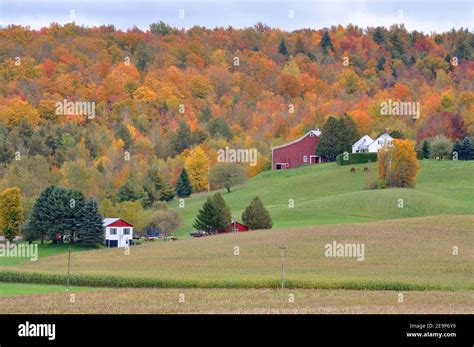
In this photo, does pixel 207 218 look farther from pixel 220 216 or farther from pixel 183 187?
pixel 183 187

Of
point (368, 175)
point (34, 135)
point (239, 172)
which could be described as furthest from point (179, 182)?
point (34, 135)

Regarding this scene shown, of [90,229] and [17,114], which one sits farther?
[17,114]

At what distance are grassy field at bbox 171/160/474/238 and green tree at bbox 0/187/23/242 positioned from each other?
14.0 m

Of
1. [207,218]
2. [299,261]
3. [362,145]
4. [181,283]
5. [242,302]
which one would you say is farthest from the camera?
[362,145]

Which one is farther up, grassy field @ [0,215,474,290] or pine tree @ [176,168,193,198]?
pine tree @ [176,168,193,198]

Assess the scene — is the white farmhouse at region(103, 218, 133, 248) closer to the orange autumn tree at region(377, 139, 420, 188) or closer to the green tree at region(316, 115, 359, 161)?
the orange autumn tree at region(377, 139, 420, 188)

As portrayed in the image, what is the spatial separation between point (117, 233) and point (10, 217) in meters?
10.8

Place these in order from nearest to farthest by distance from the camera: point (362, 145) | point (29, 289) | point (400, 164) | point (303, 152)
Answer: point (29, 289) < point (400, 164) < point (362, 145) < point (303, 152)

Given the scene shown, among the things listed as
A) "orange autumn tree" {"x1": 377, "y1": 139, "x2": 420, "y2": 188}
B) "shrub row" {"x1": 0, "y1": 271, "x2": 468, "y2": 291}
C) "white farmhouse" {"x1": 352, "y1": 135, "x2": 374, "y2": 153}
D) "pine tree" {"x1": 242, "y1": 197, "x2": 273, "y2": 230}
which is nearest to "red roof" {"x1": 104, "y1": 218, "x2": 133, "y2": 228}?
"pine tree" {"x1": 242, "y1": 197, "x2": 273, "y2": 230}

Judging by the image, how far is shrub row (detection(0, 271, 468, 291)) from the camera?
5247 centimetres

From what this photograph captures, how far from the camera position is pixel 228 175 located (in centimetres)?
12675

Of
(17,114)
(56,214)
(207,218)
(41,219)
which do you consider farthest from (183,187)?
(17,114)

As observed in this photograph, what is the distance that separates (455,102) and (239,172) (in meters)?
65.4
